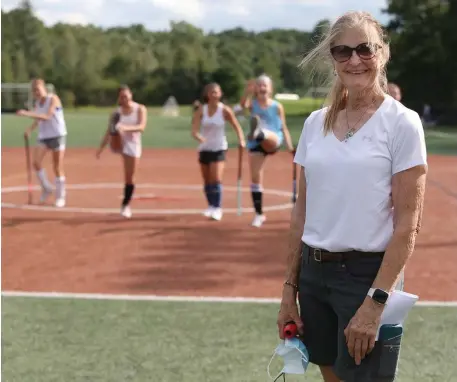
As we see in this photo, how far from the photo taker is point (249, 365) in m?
5.11

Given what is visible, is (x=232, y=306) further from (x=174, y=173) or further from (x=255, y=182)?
(x=174, y=173)

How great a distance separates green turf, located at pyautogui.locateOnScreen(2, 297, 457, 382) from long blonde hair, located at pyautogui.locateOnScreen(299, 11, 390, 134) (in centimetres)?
236

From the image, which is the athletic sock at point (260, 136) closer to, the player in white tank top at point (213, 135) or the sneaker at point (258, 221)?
the player in white tank top at point (213, 135)

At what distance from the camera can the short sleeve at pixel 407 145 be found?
109 inches

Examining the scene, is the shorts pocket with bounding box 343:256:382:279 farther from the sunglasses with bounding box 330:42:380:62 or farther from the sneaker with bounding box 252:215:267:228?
the sneaker with bounding box 252:215:267:228

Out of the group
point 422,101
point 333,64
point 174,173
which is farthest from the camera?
point 422,101

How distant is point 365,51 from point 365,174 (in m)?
0.47

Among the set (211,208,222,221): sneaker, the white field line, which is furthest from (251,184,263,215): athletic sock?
the white field line

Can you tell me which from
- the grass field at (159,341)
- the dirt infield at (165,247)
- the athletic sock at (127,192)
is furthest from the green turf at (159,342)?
the athletic sock at (127,192)

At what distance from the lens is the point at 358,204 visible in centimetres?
284

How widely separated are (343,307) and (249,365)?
233 cm

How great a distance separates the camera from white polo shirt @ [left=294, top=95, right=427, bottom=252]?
2.79m

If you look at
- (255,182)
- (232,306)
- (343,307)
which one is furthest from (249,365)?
(255,182)

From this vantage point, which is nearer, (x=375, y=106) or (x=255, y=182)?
(x=375, y=106)
